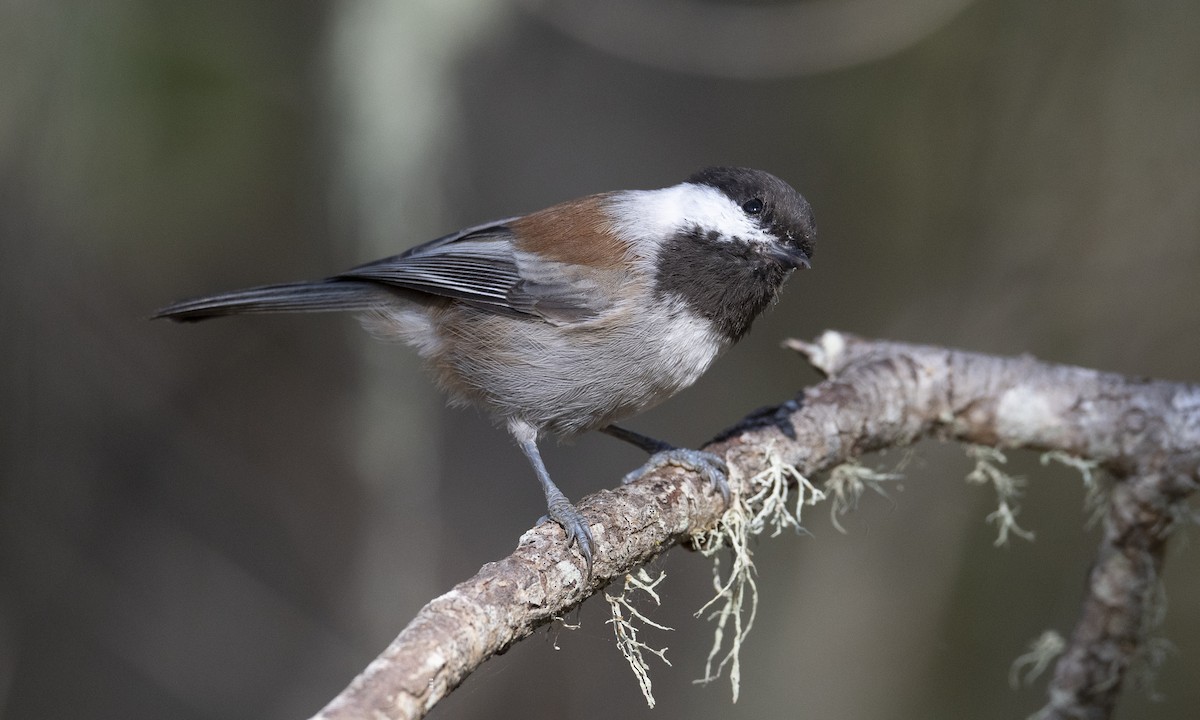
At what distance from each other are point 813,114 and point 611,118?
1377mm

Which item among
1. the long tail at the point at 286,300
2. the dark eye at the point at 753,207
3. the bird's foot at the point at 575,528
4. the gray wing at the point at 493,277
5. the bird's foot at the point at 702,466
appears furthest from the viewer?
the long tail at the point at 286,300

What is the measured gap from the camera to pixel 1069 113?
5246 mm

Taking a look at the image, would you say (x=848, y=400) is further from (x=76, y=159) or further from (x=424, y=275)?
(x=76, y=159)

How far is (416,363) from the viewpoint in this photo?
14.0 feet

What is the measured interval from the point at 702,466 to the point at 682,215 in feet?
2.53

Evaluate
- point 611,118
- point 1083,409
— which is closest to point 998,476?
point 1083,409

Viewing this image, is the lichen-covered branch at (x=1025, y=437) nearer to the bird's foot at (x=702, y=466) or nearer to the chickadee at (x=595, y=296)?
the bird's foot at (x=702, y=466)

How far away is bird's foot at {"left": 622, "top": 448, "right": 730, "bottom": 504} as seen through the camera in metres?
2.62

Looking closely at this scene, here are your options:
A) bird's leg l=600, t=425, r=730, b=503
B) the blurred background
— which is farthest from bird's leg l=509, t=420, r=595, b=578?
the blurred background

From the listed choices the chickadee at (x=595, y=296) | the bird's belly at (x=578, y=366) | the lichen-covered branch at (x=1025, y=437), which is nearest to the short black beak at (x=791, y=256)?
the chickadee at (x=595, y=296)

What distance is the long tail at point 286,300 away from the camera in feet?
9.95

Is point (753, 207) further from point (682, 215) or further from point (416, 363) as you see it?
point (416, 363)

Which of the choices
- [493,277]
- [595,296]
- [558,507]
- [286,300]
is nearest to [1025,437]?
[595,296]

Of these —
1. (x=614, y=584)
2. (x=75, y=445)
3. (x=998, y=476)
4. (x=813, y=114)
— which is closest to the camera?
(x=614, y=584)
